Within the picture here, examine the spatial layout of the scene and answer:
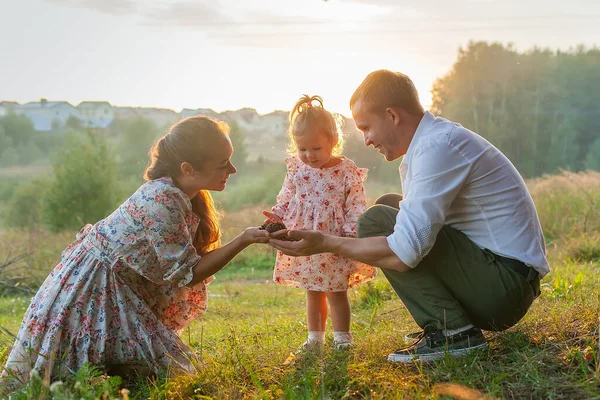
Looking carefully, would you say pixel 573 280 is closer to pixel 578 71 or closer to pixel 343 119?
pixel 343 119

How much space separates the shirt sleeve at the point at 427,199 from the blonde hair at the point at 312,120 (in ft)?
3.64

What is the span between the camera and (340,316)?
3734 mm

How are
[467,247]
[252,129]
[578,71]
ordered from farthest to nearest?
[252,129]
[578,71]
[467,247]

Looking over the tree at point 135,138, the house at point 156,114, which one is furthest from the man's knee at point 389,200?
the house at point 156,114

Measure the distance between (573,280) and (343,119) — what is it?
202 cm

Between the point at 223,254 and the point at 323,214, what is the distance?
906 mm

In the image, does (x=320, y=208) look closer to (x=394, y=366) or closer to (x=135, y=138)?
(x=394, y=366)

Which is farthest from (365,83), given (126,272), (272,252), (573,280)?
(272,252)

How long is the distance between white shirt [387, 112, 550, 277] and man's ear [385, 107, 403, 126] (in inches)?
4.0

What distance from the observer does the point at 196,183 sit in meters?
3.32

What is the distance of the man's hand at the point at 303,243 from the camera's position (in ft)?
10.1

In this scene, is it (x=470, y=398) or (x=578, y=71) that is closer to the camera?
(x=470, y=398)

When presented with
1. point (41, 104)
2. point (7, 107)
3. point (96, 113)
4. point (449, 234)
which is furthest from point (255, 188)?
point (449, 234)

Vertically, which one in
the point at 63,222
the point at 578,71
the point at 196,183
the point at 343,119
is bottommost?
the point at 63,222
